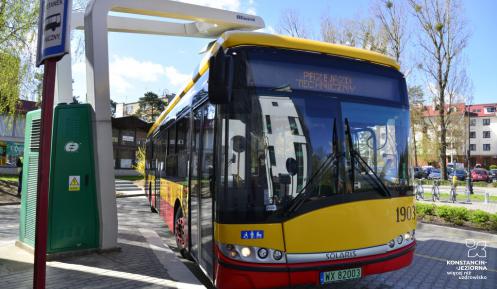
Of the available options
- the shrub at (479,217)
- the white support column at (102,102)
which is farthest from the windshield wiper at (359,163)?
the shrub at (479,217)

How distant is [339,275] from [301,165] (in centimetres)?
131

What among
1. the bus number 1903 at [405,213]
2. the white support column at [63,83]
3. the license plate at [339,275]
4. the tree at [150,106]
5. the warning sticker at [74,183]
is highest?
the tree at [150,106]

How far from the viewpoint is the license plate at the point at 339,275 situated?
4309mm

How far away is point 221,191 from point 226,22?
754cm

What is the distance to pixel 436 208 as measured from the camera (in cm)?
1201

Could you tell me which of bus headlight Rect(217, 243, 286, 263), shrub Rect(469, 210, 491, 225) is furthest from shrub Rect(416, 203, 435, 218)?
bus headlight Rect(217, 243, 286, 263)

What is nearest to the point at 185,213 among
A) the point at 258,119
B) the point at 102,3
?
the point at 258,119

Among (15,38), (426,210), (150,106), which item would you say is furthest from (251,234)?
(150,106)

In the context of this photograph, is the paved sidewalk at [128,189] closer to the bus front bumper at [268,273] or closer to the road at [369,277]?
the road at [369,277]

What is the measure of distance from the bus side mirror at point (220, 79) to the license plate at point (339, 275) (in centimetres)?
219

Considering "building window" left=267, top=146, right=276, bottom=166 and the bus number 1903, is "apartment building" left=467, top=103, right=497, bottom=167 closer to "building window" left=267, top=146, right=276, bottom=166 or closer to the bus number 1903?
the bus number 1903

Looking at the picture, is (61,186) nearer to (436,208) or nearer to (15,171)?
(436,208)

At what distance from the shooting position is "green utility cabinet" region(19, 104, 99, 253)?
6.56 meters

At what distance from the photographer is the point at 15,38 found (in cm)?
1572
